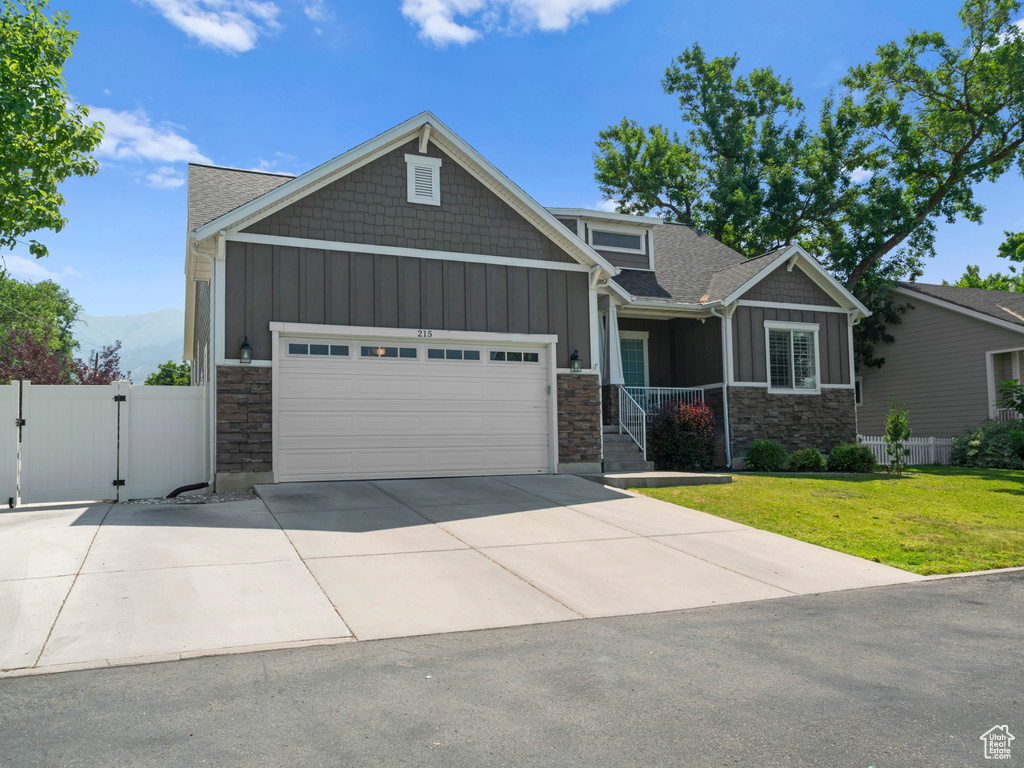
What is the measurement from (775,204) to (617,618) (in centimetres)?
2622

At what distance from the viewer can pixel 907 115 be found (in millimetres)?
26359

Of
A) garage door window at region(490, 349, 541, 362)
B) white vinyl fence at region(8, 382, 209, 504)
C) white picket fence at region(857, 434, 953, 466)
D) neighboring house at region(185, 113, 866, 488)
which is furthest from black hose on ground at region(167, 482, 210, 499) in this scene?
white picket fence at region(857, 434, 953, 466)

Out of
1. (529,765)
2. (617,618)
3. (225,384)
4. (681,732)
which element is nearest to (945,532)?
(617,618)

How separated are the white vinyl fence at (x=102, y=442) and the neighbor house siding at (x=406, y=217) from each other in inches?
127

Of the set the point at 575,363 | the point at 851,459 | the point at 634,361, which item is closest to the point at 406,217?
the point at 575,363

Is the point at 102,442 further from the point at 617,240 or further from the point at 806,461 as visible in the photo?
the point at 806,461

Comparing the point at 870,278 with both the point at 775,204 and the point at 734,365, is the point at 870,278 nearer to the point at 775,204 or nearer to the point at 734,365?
the point at 775,204

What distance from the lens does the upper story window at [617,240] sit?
1905 cm

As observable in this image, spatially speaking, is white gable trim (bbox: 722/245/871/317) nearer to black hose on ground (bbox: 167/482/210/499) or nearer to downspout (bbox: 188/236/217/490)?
downspout (bbox: 188/236/217/490)

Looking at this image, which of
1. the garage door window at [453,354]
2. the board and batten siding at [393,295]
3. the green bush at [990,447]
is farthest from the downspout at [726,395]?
the green bush at [990,447]

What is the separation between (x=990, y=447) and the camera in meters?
19.8

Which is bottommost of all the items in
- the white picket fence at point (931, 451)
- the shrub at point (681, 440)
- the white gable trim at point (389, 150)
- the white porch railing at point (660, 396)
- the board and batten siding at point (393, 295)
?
the white picket fence at point (931, 451)

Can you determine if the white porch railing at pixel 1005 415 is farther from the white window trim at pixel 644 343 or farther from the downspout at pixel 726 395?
the white window trim at pixel 644 343

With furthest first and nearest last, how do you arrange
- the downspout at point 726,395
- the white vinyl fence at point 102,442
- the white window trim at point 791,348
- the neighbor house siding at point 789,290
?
1. the neighbor house siding at point 789,290
2. the white window trim at point 791,348
3. the downspout at point 726,395
4. the white vinyl fence at point 102,442
